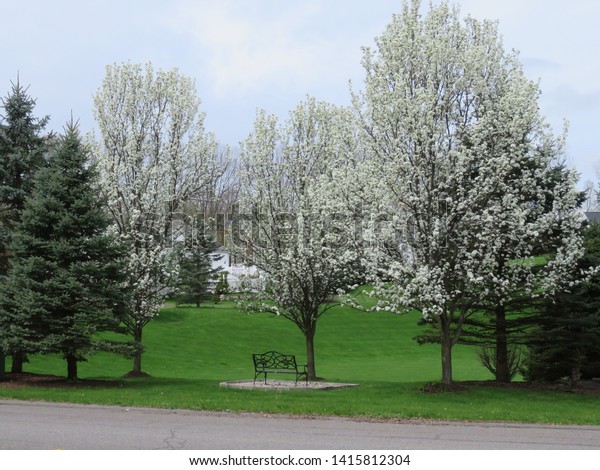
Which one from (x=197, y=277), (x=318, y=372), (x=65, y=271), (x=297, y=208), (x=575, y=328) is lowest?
(x=318, y=372)

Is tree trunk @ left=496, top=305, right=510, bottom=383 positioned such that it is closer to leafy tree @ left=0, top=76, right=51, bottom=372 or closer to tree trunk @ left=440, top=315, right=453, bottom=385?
tree trunk @ left=440, top=315, right=453, bottom=385

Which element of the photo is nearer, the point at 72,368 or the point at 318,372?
the point at 72,368

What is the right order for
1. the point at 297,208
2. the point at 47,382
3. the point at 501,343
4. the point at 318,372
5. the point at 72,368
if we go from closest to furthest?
1. the point at 47,382
2. the point at 72,368
3. the point at 501,343
4. the point at 297,208
5. the point at 318,372

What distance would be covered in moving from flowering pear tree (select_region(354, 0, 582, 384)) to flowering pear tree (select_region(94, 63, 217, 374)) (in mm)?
8951

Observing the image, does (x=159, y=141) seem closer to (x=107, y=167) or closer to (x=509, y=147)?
(x=107, y=167)

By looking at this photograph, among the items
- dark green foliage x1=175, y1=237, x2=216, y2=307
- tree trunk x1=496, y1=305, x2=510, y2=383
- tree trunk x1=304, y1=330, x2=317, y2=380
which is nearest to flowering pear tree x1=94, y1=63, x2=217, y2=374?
tree trunk x1=304, y1=330, x2=317, y2=380

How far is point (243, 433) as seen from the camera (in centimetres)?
1198

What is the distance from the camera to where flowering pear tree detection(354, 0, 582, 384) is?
17953mm

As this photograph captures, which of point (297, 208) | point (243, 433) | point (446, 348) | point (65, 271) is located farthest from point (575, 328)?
point (65, 271)

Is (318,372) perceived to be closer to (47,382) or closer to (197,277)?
(47,382)

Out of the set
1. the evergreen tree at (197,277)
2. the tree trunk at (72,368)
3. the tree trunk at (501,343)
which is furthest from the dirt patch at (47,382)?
the evergreen tree at (197,277)

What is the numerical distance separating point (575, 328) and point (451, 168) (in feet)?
24.0

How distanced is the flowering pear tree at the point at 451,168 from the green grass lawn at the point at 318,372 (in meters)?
2.75
